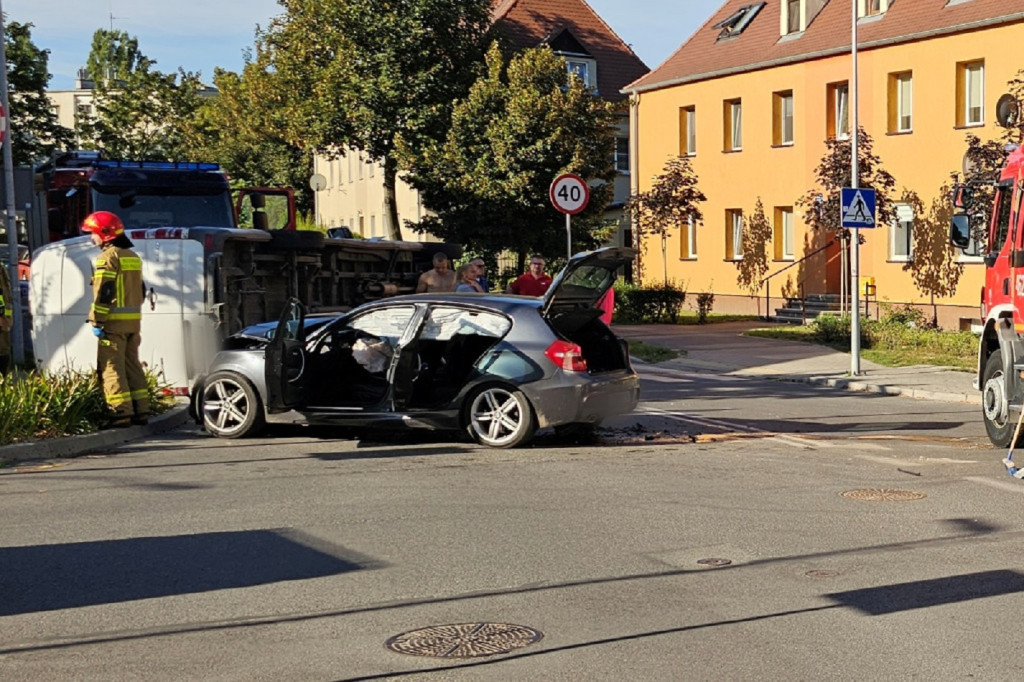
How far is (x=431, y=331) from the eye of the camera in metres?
13.1

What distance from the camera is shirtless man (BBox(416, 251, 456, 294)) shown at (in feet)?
56.7

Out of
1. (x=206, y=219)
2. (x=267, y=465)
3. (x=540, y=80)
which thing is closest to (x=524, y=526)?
(x=267, y=465)

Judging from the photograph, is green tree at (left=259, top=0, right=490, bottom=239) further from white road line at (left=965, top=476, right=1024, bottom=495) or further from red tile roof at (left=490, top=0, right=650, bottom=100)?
white road line at (left=965, top=476, right=1024, bottom=495)

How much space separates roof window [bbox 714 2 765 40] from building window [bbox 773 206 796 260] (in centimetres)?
621

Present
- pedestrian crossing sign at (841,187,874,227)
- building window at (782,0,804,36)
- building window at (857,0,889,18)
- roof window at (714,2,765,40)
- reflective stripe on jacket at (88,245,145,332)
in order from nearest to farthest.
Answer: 1. reflective stripe on jacket at (88,245,145,332)
2. pedestrian crossing sign at (841,187,874,227)
3. building window at (857,0,889,18)
4. building window at (782,0,804,36)
5. roof window at (714,2,765,40)

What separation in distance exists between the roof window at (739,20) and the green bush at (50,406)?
31.7 metres

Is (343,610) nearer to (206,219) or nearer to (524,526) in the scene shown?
(524,526)

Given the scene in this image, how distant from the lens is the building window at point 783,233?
39.2m

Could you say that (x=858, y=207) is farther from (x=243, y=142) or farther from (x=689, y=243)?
(x=243, y=142)

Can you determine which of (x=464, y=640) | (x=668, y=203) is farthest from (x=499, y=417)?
(x=668, y=203)

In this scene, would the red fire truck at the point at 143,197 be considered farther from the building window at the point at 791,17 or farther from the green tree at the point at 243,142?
the green tree at the point at 243,142

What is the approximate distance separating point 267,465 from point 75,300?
16.2 ft

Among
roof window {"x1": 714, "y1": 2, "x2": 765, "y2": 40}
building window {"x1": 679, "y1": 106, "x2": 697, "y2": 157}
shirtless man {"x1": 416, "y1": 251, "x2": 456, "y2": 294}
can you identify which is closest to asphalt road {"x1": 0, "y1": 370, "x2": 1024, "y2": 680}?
shirtless man {"x1": 416, "y1": 251, "x2": 456, "y2": 294}

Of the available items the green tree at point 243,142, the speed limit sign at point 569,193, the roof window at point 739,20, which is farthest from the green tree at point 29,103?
the speed limit sign at point 569,193
